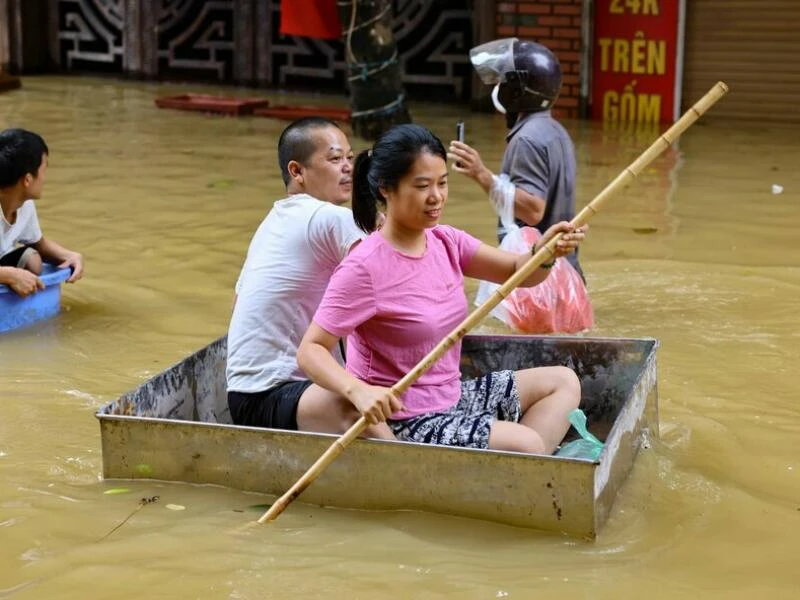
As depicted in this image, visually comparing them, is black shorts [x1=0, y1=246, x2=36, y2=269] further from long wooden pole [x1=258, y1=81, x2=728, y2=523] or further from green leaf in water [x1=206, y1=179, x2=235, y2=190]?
green leaf in water [x1=206, y1=179, x2=235, y2=190]

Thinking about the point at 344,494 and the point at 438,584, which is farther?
the point at 344,494

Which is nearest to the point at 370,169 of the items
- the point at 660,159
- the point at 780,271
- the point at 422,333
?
the point at 422,333

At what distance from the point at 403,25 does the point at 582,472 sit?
1074 cm

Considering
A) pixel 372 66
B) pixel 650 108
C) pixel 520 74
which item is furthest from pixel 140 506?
pixel 650 108

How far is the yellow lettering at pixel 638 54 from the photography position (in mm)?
12312

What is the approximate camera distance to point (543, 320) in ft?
19.8

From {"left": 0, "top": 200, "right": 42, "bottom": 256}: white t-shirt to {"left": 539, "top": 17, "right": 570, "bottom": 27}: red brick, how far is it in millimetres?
7310

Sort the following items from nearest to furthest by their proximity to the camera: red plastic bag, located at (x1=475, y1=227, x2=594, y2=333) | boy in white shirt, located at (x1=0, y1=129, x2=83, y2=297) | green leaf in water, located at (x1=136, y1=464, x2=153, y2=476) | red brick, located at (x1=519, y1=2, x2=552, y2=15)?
green leaf in water, located at (x1=136, y1=464, x2=153, y2=476) → red plastic bag, located at (x1=475, y1=227, x2=594, y2=333) → boy in white shirt, located at (x1=0, y1=129, x2=83, y2=297) → red brick, located at (x1=519, y1=2, x2=552, y2=15)

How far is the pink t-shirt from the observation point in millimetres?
4066

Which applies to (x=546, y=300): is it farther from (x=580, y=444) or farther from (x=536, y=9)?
(x=536, y=9)

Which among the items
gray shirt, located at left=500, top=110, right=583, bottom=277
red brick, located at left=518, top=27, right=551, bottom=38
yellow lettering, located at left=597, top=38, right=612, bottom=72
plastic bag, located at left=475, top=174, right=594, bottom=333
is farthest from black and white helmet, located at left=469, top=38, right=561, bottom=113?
red brick, located at left=518, top=27, right=551, bottom=38

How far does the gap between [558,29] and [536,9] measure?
0.31 metres

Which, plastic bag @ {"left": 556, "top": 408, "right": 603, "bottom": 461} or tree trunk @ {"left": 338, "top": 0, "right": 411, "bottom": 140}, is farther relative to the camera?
tree trunk @ {"left": 338, "top": 0, "right": 411, "bottom": 140}

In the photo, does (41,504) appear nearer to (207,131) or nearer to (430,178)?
(430,178)
